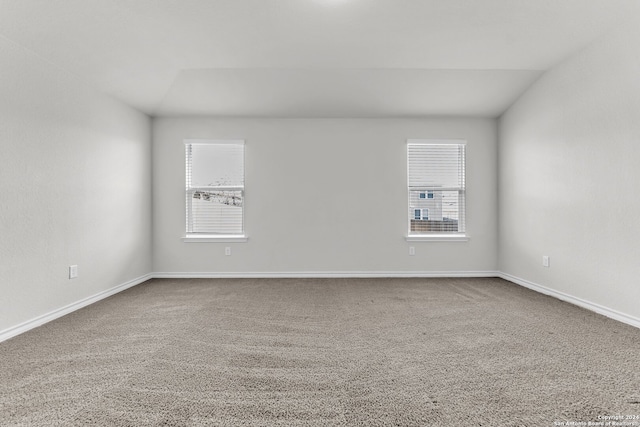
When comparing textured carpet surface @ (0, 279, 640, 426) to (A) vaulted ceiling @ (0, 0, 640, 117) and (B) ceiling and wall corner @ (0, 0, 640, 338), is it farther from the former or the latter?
(A) vaulted ceiling @ (0, 0, 640, 117)

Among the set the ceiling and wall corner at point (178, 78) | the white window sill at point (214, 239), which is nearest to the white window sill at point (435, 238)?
the ceiling and wall corner at point (178, 78)

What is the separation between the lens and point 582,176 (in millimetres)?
2930

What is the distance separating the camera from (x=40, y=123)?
2.53 metres

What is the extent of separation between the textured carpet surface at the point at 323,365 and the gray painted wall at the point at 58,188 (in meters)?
0.40

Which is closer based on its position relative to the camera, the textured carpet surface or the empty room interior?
the textured carpet surface

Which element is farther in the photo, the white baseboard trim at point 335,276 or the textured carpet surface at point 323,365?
the white baseboard trim at point 335,276

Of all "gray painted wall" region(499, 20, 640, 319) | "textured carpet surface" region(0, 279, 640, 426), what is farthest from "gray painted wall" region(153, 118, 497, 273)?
"textured carpet surface" region(0, 279, 640, 426)

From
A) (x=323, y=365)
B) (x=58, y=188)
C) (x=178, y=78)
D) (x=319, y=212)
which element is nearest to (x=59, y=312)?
(x=58, y=188)

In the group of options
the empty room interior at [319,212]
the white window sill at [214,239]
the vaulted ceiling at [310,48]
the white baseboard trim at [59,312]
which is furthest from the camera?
the white window sill at [214,239]

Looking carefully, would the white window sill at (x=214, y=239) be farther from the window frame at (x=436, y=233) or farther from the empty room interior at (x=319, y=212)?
the window frame at (x=436, y=233)

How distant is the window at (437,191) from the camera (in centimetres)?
435

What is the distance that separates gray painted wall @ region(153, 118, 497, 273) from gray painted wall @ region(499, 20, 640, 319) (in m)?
0.63

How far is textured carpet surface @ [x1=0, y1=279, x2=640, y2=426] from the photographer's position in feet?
4.51

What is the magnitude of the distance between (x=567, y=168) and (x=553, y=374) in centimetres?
237
